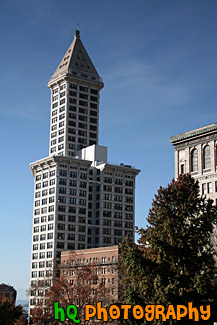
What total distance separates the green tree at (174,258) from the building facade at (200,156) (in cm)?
3538

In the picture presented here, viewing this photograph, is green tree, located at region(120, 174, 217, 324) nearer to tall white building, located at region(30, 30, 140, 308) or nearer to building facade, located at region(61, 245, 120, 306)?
building facade, located at region(61, 245, 120, 306)

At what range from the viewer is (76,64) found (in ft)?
602

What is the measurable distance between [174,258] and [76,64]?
146299 millimetres

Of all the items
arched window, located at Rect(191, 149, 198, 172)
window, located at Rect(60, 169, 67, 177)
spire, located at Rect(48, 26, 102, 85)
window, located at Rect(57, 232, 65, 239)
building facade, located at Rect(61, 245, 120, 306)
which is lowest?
building facade, located at Rect(61, 245, 120, 306)

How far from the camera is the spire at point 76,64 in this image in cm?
18200

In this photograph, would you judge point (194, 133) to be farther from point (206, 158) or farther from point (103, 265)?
point (103, 265)

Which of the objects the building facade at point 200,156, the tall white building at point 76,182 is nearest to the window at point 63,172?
the tall white building at point 76,182

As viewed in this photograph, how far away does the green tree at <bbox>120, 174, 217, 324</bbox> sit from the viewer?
143 ft

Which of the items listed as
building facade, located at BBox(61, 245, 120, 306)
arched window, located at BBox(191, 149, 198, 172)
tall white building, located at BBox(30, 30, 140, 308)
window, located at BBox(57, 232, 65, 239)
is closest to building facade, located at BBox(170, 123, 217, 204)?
arched window, located at BBox(191, 149, 198, 172)

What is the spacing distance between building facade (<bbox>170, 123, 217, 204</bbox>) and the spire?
326ft

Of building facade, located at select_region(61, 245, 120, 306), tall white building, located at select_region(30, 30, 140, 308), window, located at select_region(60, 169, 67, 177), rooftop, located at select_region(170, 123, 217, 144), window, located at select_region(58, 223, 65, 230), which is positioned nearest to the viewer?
rooftop, located at select_region(170, 123, 217, 144)

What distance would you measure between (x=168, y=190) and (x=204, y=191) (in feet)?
122

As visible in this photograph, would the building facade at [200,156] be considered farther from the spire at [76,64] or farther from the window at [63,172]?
the spire at [76,64]

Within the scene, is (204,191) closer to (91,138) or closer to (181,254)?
(181,254)
